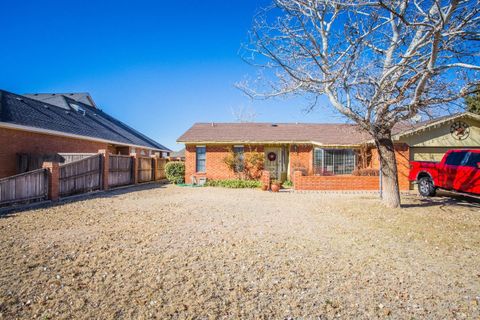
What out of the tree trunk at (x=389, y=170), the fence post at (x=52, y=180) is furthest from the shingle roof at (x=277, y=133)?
the fence post at (x=52, y=180)

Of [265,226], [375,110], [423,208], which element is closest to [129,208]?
[265,226]

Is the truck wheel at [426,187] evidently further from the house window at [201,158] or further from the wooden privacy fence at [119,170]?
the wooden privacy fence at [119,170]

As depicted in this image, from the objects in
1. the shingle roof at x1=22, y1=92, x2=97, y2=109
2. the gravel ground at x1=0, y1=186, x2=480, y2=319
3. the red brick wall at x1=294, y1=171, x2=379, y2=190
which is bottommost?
the gravel ground at x1=0, y1=186, x2=480, y2=319

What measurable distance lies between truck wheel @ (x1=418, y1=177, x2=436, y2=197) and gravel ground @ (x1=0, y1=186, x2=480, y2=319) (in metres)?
4.49

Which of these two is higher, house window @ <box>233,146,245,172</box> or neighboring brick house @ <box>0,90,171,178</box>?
neighboring brick house @ <box>0,90,171,178</box>

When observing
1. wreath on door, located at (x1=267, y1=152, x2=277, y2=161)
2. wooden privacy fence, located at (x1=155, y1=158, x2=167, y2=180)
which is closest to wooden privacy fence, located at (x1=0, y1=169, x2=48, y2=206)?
wooden privacy fence, located at (x1=155, y1=158, x2=167, y2=180)

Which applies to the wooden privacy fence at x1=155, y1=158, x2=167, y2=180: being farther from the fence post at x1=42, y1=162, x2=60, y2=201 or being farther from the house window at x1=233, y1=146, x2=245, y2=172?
the fence post at x1=42, y1=162, x2=60, y2=201

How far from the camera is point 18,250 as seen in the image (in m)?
4.98

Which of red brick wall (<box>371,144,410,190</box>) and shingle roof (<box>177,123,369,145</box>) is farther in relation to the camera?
shingle roof (<box>177,123,369,145</box>)

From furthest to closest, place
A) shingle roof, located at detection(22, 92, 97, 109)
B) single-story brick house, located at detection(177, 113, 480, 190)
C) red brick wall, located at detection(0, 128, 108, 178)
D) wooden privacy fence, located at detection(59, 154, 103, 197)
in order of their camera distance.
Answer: shingle roof, located at detection(22, 92, 97, 109), single-story brick house, located at detection(177, 113, 480, 190), red brick wall, located at detection(0, 128, 108, 178), wooden privacy fence, located at detection(59, 154, 103, 197)

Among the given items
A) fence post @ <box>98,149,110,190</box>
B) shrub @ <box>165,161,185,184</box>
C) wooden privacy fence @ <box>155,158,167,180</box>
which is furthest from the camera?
wooden privacy fence @ <box>155,158,167,180</box>

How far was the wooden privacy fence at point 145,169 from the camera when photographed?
18.6 meters

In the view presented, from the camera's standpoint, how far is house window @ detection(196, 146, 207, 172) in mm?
17750

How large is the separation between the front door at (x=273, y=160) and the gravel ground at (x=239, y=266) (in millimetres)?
10429
